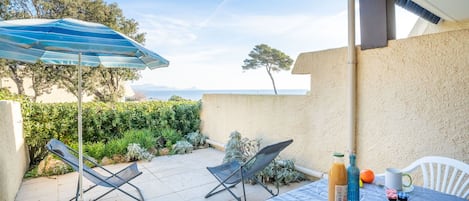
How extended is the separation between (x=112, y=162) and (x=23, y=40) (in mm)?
3986

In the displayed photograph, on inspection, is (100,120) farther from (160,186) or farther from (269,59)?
(269,59)

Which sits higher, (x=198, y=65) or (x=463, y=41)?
(x=198, y=65)

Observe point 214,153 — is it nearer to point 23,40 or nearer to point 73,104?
point 73,104

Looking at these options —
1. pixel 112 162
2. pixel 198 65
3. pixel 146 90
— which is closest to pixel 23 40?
pixel 112 162

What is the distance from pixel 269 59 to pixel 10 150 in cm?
1758

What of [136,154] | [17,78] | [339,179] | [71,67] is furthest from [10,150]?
[17,78]

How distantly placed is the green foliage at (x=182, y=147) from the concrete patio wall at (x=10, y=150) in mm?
2992

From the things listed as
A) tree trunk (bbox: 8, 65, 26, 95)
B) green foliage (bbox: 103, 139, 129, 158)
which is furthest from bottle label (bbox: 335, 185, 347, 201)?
tree trunk (bbox: 8, 65, 26, 95)

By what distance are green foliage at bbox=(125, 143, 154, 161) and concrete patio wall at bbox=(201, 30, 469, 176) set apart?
9.94ft

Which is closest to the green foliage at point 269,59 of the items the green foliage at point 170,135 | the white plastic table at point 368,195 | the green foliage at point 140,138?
the green foliage at point 170,135

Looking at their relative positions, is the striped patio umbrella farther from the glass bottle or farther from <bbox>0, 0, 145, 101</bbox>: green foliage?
<bbox>0, 0, 145, 101</bbox>: green foliage

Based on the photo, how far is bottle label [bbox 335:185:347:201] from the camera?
1364 mm

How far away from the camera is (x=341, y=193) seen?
4.49ft

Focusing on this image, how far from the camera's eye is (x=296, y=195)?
1.79 metres
